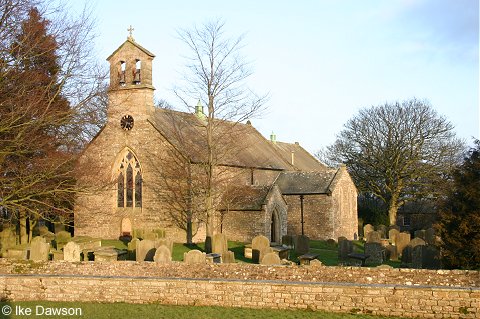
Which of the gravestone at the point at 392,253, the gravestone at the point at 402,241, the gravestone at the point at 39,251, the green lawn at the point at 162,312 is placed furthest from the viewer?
the gravestone at the point at 402,241

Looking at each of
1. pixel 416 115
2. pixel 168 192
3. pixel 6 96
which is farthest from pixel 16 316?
pixel 416 115

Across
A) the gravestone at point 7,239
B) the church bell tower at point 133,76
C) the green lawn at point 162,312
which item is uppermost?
the church bell tower at point 133,76

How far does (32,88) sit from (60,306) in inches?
342

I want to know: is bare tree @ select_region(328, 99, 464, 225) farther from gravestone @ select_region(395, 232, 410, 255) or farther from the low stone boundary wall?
the low stone boundary wall

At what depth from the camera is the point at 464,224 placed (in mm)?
16281

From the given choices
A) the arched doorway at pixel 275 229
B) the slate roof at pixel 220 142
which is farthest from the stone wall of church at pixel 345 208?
the slate roof at pixel 220 142

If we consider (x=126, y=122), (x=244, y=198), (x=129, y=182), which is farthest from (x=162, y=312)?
(x=126, y=122)

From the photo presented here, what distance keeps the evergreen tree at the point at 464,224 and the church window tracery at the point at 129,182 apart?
1881 cm

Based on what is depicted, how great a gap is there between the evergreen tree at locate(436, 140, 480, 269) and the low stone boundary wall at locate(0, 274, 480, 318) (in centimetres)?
546

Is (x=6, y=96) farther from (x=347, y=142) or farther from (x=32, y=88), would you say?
(x=347, y=142)

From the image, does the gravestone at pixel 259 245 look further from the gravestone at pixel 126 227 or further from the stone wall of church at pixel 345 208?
the stone wall of church at pixel 345 208

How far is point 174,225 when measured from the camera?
30.6 m

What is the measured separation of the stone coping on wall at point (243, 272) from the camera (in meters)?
15.4

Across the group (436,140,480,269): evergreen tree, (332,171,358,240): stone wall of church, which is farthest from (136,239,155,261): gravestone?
(332,171,358,240): stone wall of church
